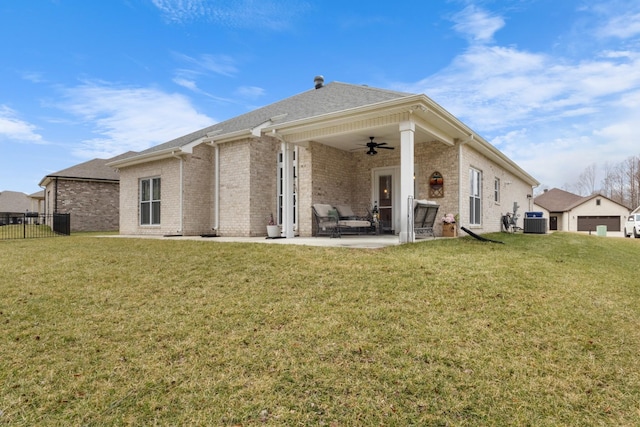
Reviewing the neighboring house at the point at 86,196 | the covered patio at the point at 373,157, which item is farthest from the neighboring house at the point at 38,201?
the covered patio at the point at 373,157

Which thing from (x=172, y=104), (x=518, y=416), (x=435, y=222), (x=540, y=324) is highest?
(x=172, y=104)

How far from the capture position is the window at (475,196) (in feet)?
36.6

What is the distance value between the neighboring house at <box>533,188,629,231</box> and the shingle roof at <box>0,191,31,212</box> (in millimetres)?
63490

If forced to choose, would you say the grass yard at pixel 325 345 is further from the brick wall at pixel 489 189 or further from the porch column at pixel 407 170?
the brick wall at pixel 489 189

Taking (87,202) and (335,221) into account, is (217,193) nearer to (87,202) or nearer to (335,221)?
(335,221)

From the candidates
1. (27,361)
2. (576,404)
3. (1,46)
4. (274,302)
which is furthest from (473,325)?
(1,46)

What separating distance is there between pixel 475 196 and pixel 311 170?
18.3ft

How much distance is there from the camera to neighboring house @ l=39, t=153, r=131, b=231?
19078mm

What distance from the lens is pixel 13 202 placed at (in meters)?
45.8

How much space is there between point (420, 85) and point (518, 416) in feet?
57.8

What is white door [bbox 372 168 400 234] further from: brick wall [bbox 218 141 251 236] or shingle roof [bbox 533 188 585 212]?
shingle roof [bbox 533 188 585 212]

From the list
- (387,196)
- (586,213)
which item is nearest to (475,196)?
(387,196)

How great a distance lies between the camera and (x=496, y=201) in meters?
13.9

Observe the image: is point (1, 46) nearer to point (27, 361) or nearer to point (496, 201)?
point (27, 361)
